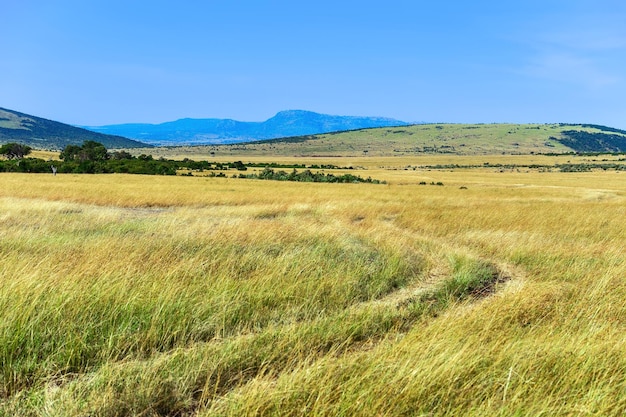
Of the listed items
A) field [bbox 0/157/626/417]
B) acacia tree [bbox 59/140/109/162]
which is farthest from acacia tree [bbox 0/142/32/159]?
field [bbox 0/157/626/417]

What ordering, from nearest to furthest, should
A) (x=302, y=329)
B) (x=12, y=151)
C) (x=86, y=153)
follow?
1. (x=302, y=329)
2. (x=86, y=153)
3. (x=12, y=151)

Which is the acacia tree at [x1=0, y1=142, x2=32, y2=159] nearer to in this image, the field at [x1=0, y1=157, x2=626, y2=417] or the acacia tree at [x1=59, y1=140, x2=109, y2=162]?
the acacia tree at [x1=59, y1=140, x2=109, y2=162]

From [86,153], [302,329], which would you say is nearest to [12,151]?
[86,153]

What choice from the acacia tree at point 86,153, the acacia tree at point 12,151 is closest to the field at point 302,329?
the acacia tree at point 86,153

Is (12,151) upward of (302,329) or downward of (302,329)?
upward

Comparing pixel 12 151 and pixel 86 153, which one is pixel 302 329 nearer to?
pixel 86 153

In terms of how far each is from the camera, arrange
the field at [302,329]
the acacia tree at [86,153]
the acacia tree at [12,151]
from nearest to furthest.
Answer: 1. the field at [302,329]
2. the acacia tree at [86,153]
3. the acacia tree at [12,151]

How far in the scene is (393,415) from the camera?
347cm

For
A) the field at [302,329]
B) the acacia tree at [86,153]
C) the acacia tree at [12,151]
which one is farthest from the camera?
the acacia tree at [12,151]

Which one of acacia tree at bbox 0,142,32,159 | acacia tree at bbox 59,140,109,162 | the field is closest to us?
the field

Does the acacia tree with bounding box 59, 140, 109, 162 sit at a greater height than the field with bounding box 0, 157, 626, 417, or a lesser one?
greater

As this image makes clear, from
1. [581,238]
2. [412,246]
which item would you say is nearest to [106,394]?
[412,246]

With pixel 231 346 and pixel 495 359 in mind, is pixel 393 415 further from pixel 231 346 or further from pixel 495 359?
pixel 231 346

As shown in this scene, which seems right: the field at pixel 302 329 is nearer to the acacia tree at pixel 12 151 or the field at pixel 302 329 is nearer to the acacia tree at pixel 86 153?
the acacia tree at pixel 86 153
